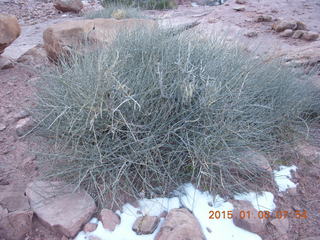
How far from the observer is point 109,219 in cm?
158

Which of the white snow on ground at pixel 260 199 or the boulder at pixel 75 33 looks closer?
the white snow on ground at pixel 260 199

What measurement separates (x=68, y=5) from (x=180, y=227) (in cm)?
789

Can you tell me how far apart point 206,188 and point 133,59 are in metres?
1.15

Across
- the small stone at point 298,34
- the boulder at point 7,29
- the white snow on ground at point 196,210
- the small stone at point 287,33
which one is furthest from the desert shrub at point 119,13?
the white snow on ground at point 196,210

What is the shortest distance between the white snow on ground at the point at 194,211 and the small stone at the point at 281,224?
86 millimetres

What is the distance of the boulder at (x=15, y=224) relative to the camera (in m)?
1.51

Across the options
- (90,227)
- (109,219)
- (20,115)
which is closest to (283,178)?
(109,219)

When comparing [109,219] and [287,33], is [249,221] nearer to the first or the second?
[109,219]

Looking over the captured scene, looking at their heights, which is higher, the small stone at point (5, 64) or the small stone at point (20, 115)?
the small stone at point (20, 115)

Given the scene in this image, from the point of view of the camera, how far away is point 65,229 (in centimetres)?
151

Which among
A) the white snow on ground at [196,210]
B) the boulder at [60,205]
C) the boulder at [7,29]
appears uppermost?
the boulder at [7,29]

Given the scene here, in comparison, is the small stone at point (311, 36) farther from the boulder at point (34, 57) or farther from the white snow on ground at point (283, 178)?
the boulder at point (34, 57)

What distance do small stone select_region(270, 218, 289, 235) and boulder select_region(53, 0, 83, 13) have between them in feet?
25.9
